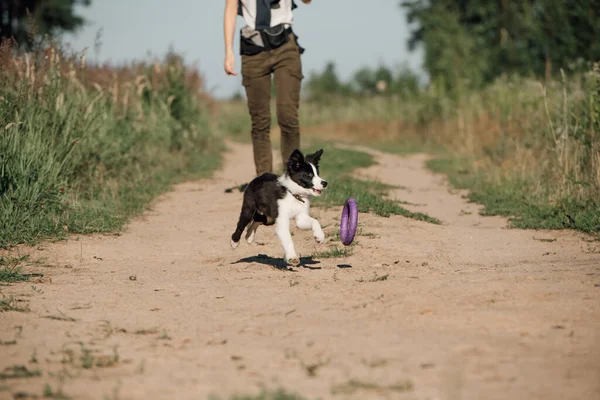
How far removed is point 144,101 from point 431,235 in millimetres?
8749

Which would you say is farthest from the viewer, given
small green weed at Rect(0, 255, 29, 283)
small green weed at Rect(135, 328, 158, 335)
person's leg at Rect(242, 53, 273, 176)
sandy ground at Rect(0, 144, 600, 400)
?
person's leg at Rect(242, 53, 273, 176)

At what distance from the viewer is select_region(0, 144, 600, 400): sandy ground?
3371 mm

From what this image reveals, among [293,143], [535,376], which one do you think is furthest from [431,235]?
[535,376]

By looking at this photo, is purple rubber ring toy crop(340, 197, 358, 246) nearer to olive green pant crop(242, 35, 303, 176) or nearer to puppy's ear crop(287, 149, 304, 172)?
puppy's ear crop(287, 149, 304, 172)

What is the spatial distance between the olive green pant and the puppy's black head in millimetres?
2355

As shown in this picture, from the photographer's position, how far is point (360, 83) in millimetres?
38312

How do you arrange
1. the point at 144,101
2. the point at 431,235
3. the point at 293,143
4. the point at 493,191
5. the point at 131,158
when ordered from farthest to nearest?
the point at 144,101 < the point at 131,158 < the point at 493,191 < the point at 293,143 < the point at 431,235

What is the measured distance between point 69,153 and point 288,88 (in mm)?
2679

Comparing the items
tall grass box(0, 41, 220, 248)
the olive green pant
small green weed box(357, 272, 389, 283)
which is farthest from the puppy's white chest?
tall grass box(0, 41, 220, 248)

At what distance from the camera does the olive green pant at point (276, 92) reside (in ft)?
27.9

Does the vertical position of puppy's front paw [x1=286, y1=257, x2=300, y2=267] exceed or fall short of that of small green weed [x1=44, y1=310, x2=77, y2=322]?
it exceeds it

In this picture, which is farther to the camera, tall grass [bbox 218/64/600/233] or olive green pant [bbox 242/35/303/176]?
tall grass [bbox 218/64/600/233]

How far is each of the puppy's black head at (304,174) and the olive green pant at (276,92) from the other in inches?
92.7

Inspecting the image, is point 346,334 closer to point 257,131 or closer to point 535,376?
point 535,376
